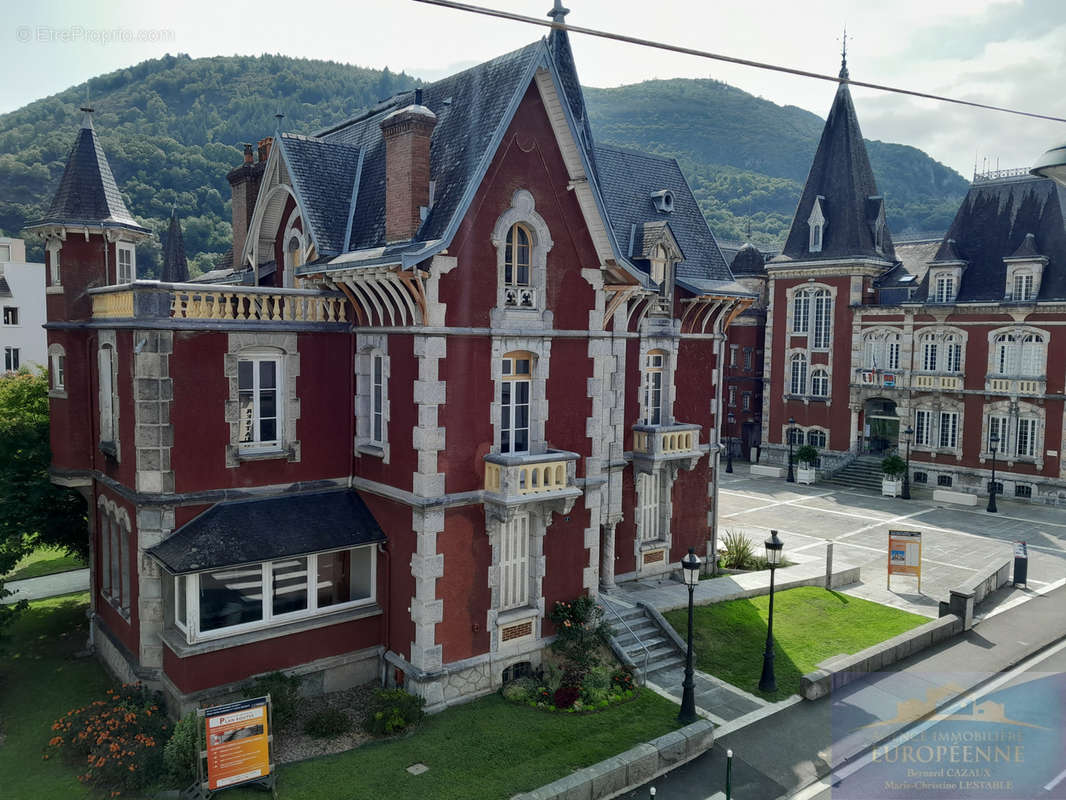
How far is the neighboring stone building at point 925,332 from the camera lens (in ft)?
150

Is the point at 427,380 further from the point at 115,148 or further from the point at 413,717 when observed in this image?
the point at 115,148

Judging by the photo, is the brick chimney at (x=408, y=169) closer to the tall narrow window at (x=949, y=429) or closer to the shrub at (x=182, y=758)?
the shrub at (x=182, y=758)

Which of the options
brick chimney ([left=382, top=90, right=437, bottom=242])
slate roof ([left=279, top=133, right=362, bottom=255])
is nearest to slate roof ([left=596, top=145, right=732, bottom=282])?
slate roof ([left=279, top=133, right=362, bottom=255])

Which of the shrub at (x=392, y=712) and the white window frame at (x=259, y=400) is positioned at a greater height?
the white window frame at (x=259, y=400)

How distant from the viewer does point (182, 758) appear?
1562cm

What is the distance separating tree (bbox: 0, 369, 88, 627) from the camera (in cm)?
2273

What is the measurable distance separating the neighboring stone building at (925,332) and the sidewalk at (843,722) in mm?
24866

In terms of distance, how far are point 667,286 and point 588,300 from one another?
6649mm

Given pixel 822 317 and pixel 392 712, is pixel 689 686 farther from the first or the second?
pixel 822 317

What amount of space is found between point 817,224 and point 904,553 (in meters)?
32.5

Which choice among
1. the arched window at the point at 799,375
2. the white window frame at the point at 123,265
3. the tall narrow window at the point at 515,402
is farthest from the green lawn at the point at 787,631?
the arched window at the point at 799,375

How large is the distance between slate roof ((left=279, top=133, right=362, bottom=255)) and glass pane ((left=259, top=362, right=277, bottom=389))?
346cm

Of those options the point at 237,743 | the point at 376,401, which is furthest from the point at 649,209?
the point at 237,743

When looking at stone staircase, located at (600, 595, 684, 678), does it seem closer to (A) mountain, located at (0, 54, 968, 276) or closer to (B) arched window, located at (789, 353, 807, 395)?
(B) arched window, located at (789, 353, 807, 395)
